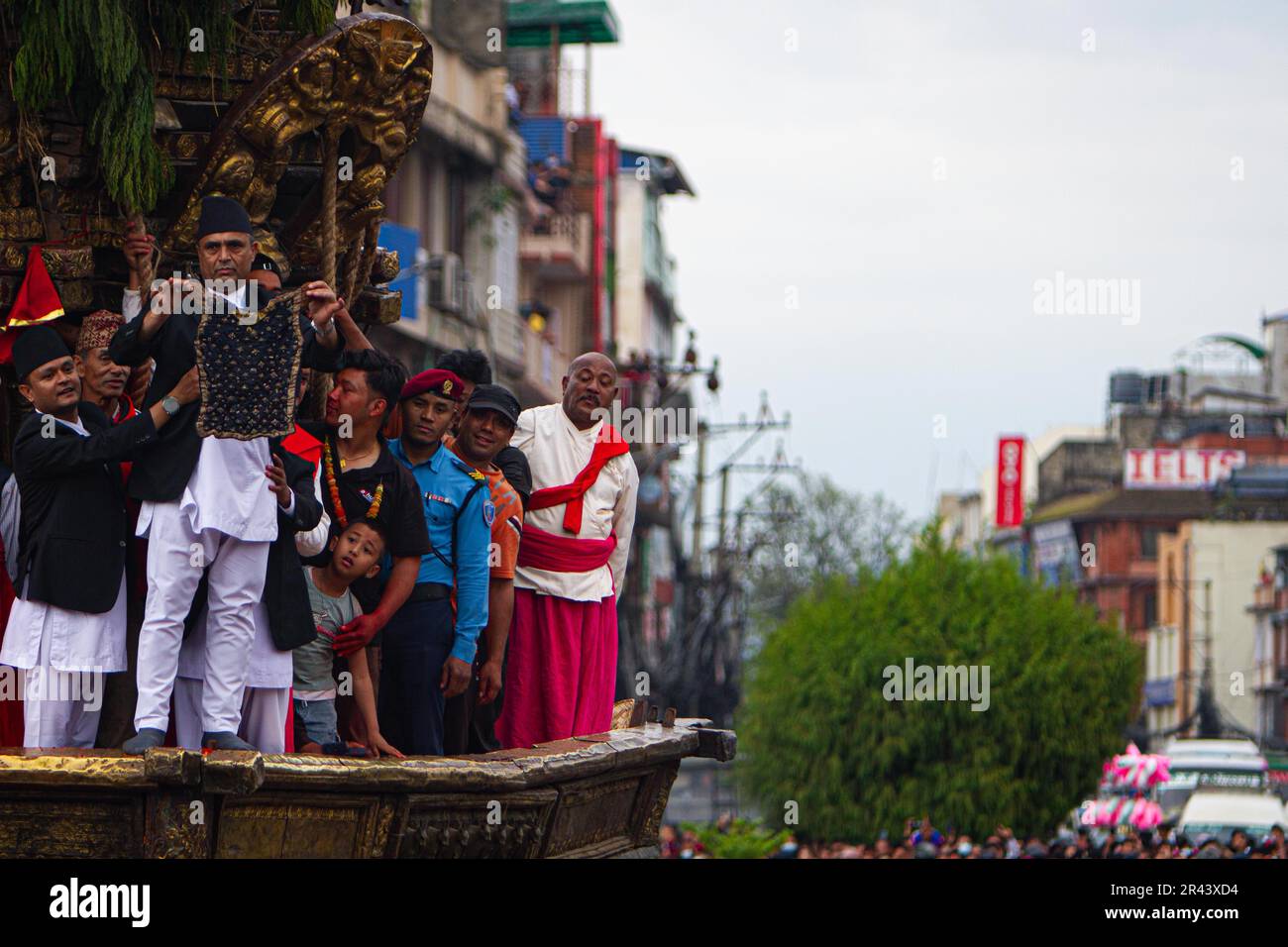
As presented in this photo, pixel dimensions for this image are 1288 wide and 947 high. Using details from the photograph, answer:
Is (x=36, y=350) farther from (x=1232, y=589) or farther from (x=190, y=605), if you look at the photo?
(x=1232, y=589)

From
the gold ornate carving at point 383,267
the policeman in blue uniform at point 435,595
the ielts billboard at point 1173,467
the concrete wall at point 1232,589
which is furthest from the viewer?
the ielts billboard at point 1173,467

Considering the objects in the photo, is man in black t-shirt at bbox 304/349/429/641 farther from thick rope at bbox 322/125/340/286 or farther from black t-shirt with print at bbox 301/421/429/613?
thick rope at bbox 322/125/340/286

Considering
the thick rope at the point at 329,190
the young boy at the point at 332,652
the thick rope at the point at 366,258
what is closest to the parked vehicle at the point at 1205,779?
the thick rope at the point at 366,258

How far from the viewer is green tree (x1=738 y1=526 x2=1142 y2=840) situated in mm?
37969

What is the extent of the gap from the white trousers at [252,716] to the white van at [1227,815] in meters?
22.9

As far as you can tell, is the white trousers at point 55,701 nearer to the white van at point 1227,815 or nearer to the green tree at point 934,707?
the white van at point 1227,815

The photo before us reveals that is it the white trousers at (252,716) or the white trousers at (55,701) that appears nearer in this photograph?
the white trousers at (55,701)

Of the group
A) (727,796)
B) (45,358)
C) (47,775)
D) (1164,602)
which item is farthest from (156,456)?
(1164,602)

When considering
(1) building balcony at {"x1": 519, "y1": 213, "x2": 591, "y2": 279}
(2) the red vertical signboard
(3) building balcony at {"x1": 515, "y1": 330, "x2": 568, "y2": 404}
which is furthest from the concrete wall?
(3) building balcony at {"x1": 515, "y1": 330, "x2": 568, "y2": 404}

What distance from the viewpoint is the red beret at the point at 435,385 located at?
8.79m

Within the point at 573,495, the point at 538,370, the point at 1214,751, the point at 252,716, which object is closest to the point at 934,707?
the point at 1214,751

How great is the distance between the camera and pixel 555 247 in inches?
1729
